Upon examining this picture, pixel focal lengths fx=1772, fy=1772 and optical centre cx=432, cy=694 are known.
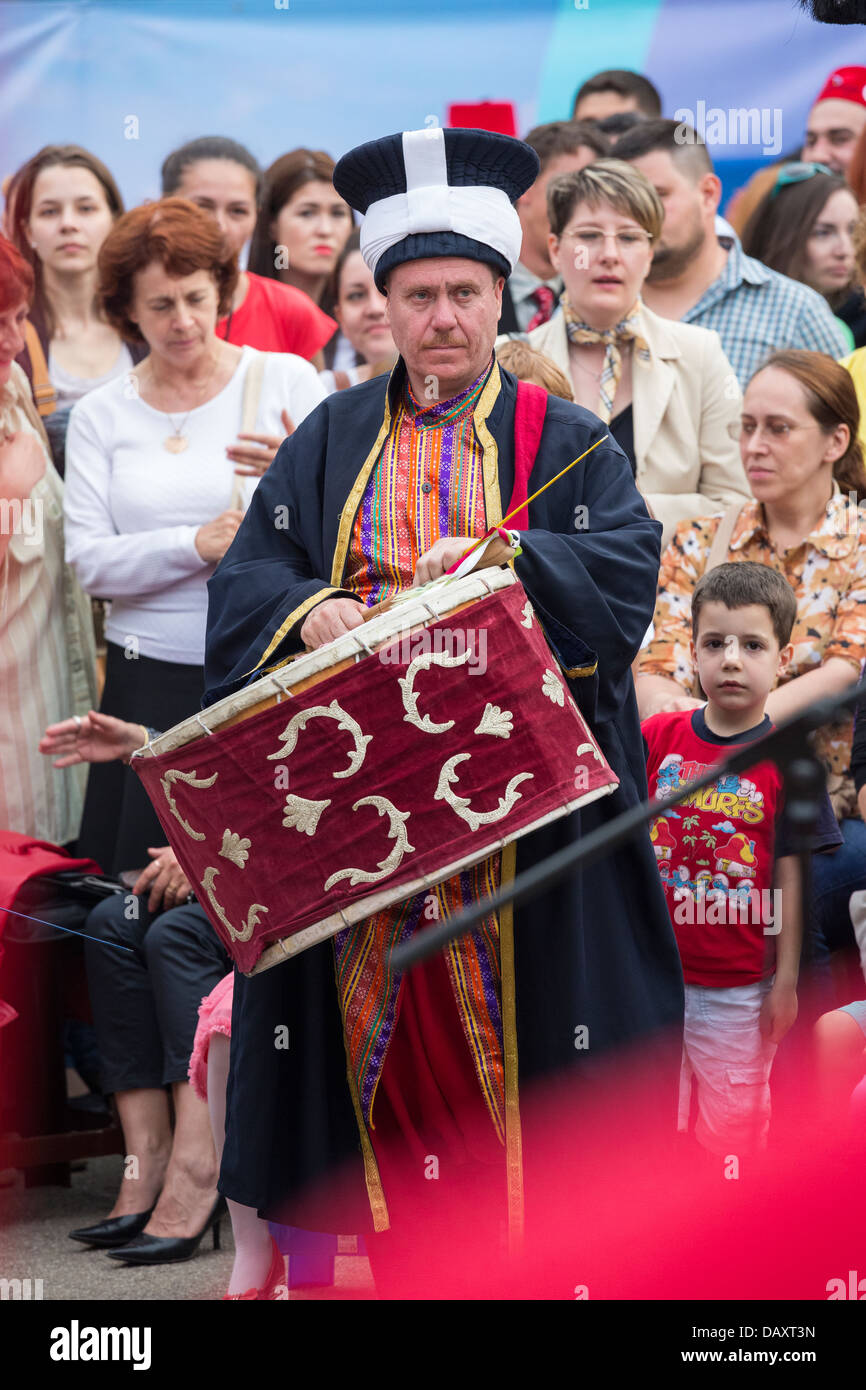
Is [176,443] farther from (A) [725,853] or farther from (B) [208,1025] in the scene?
(A) [725,853]

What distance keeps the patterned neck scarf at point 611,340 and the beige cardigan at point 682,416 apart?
0.04 m

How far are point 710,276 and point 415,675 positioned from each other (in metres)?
3.08

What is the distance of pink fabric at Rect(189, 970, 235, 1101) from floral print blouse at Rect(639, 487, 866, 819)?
134 cm

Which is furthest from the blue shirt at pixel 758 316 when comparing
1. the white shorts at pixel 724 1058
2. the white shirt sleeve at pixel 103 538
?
the white shorts at pixel 724 1058

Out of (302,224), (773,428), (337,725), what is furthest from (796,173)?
(337,725)

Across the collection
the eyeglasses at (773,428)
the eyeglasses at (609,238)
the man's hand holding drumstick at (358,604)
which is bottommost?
the man's hand holding drumstick at (358,604)

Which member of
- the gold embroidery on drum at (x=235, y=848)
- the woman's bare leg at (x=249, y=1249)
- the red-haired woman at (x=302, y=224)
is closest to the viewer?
the gold embroidery on drum at (x=235, y=848)

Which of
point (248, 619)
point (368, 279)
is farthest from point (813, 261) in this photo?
point (248, 619)

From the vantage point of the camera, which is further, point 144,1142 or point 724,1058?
point 144,1142

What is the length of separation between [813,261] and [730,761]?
175 inches

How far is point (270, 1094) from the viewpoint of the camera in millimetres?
3328

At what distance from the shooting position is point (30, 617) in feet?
17.0

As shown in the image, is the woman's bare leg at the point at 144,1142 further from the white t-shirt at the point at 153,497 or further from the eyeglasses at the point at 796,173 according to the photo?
the eyeglasses at the point at 796,173

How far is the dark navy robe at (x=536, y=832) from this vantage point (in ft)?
10.4
